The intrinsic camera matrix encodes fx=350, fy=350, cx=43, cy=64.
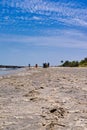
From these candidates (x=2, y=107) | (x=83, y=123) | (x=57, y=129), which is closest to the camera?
(x=57, y=129)

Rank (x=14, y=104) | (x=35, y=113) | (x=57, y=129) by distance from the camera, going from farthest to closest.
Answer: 1. (x=14, y=104)
2. (x=35, y=113)
3. (x=57, y=129)

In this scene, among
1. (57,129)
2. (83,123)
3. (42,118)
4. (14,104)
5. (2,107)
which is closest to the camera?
(57,129)

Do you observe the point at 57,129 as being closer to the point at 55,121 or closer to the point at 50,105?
the point at 55,121

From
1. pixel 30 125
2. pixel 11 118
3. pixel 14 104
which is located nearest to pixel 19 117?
pixel 11 118

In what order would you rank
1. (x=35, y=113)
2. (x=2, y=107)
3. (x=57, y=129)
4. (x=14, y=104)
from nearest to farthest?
1. (x=57, y=129)
2. (x=35, y=113)
3. (x=2, y=107)
4. (x=14, y=104)

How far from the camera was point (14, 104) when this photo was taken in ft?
43.9

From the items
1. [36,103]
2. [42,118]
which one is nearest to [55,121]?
[42,118]

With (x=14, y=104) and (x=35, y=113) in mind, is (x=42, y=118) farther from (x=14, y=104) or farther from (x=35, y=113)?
(x=14, y=104)

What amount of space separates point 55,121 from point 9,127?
138 cm

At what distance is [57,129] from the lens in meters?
8.87

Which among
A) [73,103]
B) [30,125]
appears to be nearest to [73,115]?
[30,125]

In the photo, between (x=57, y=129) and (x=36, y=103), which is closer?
(x=57, y=129)

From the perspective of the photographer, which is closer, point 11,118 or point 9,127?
point 9,127

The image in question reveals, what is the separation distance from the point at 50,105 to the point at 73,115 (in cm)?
223
